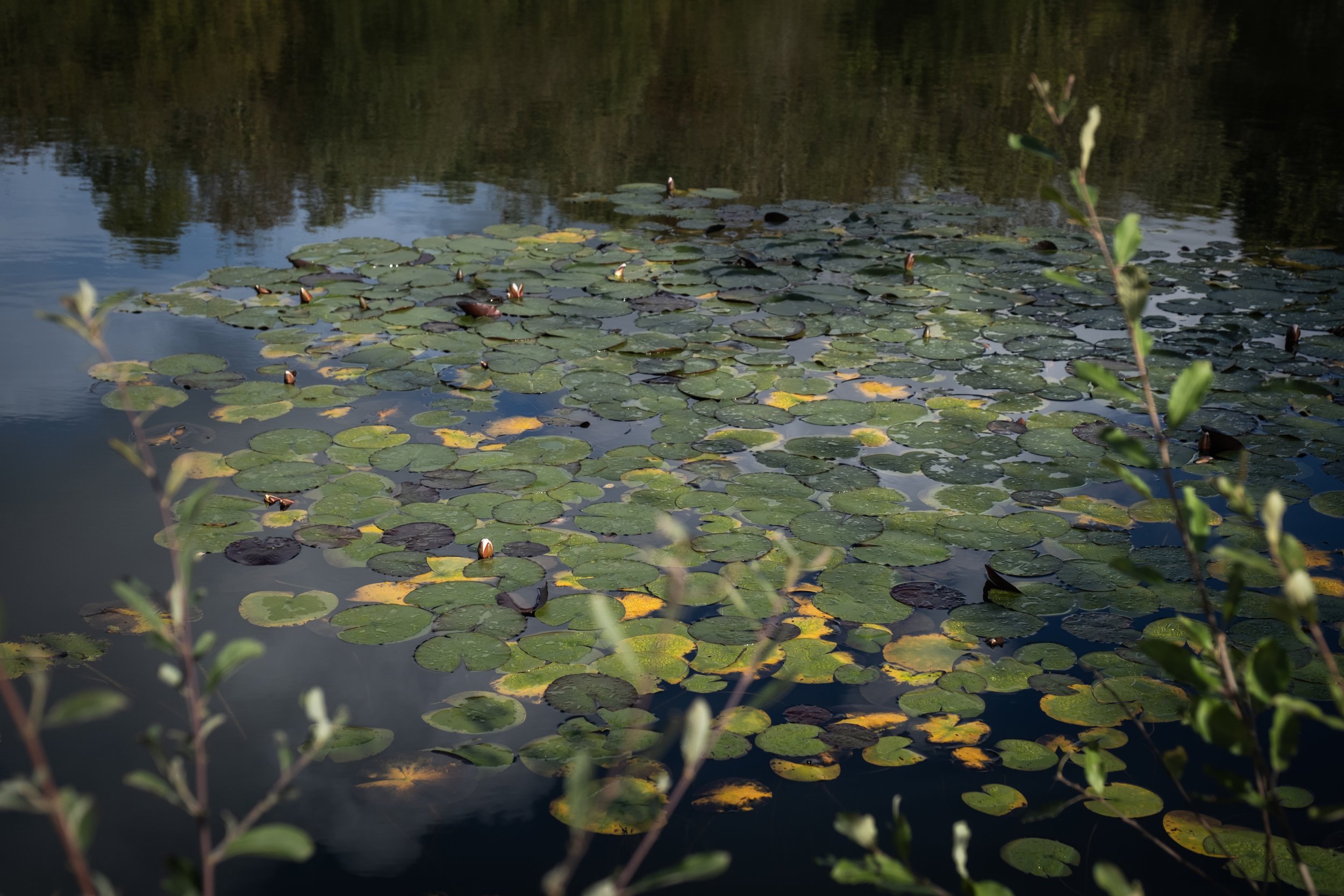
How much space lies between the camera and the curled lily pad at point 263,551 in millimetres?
3193

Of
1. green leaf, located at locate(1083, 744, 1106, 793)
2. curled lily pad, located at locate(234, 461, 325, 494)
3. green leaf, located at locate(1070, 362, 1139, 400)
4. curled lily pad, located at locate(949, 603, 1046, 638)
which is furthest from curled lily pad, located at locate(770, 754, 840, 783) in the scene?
curled lily pad, located at locate(234, 461, 325, 494)

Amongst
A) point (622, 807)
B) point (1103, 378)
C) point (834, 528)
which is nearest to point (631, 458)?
point (834, 528)

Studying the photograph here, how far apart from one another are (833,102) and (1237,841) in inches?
390

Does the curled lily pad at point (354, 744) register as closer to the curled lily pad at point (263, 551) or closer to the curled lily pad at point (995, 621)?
the curled lily pad at point (263, 551)

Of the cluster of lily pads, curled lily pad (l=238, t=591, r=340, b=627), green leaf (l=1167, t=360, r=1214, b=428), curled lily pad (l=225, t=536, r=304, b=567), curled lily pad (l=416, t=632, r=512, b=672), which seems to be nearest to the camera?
green leaf (l=1167, t=360, r=1214, b=428)

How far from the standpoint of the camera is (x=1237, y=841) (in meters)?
2.23

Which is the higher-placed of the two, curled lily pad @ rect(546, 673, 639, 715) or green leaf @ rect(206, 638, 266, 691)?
green leaf @ rect(206, 638, 266, 691)

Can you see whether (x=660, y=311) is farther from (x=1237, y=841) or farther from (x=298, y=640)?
(x=1237, y=841)

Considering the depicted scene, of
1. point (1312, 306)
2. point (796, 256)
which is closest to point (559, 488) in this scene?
point (796, 256)

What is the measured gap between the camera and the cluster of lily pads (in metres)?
2.64

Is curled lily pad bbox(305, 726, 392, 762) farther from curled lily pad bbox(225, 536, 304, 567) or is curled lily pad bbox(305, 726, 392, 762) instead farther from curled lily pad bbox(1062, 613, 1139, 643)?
curled lily pad bbox(1062, 613, 1139, 643)

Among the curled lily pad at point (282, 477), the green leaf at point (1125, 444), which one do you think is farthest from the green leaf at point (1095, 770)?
the curled lily pad at point (282, 477)

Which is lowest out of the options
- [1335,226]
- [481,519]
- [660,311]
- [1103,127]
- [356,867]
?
[356,867]

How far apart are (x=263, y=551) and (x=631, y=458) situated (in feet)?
4.29
